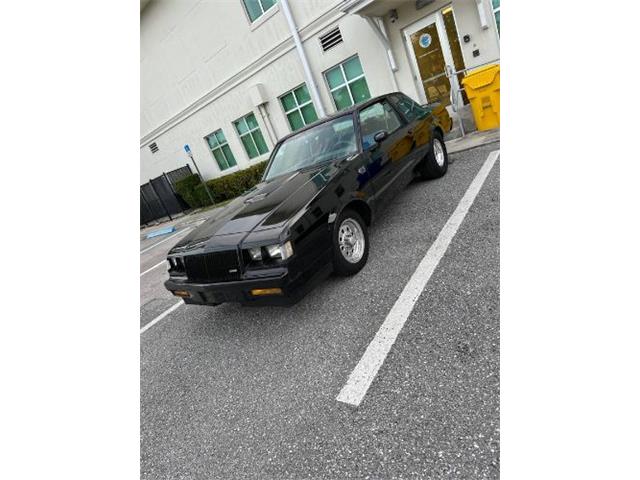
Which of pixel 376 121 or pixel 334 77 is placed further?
pixel 334 77

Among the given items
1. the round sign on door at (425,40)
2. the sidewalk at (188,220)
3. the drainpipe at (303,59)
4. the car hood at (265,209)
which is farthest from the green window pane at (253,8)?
the car hood at (265,209)

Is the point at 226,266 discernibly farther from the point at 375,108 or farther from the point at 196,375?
the point at 375,108

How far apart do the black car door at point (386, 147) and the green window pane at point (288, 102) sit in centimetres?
752

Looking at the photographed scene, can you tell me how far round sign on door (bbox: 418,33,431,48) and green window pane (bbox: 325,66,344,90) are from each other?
2350 millimetres

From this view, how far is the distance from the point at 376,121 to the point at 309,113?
24.6 feet

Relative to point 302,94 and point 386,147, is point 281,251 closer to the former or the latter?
point 386,147

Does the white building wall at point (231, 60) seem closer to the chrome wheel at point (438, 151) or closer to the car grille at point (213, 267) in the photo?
the chrome wheel at point (438, 151)

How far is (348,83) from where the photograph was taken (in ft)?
32.4

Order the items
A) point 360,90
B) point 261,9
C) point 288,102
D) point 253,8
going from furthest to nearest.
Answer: point 288,102, point 253,8, point 261,9, point 360,90

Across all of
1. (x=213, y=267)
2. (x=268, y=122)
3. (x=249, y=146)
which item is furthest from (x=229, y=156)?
(x=213, y=267)

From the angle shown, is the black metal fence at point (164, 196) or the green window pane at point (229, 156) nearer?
the green window pane at point (229, 156)

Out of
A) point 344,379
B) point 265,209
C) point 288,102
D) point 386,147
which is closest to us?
point 344,379

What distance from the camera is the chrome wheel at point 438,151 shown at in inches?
203

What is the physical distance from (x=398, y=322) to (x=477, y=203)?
6.97ft
